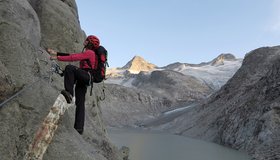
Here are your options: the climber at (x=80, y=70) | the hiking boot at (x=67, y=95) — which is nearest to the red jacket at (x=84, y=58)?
the climber at (x=80, y=70)

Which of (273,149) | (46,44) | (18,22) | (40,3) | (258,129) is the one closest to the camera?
(18,22)

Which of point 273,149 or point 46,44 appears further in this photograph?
point 273,149

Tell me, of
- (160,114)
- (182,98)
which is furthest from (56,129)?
(182,98)

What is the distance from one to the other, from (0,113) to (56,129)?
4.99ft

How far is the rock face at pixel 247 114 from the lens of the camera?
5012 cm

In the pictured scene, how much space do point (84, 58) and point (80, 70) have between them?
13.4 inches

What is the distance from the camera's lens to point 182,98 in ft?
462

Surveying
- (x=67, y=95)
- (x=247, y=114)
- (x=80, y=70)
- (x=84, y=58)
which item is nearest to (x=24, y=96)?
(x=67, y=95)

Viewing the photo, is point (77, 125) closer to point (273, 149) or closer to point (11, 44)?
point (11, 44)

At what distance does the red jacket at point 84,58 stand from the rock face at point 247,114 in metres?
31.4

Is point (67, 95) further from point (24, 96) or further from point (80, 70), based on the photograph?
point (24, 96)

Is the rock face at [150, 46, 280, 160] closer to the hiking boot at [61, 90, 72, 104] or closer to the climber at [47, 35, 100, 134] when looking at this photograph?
the climber at [47, 35, 100, 134]

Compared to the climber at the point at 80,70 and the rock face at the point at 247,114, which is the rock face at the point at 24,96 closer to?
the climber at the point at 80,70

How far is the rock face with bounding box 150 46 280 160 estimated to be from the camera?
50125mm
